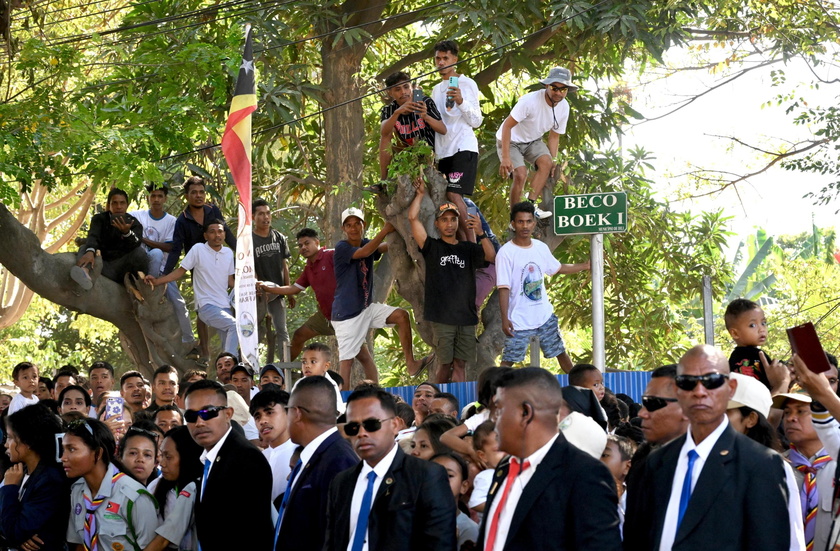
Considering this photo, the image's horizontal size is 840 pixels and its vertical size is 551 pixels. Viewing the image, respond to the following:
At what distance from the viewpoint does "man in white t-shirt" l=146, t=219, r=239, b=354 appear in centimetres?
1410

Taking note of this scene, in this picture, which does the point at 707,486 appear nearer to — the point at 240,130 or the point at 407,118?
the point at 240,130

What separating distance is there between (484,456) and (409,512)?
133 cm

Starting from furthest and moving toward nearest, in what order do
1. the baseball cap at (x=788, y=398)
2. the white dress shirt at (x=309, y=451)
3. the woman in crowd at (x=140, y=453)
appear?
the woman in crowd at (x=140, y=453) → the white dress shirt at (x=309, y=451) → the baseball cap at (x=788, y=398)

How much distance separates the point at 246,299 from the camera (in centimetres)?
1066

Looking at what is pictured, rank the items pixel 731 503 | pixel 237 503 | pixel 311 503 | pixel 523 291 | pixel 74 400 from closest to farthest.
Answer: pixel 731 503
pixel 311 503
pixel 237 503
pixel 74 400
pixel 523 291

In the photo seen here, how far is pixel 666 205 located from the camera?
19.5 metres

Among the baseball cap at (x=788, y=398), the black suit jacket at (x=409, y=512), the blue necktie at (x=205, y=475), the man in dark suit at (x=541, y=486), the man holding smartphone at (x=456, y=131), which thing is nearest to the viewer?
the man in dark suit at (x=541, y=486)

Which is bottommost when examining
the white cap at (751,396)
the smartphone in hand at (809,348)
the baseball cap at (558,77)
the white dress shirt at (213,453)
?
the white dress shirt at (213,453)

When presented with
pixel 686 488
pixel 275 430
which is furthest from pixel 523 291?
pixel 686 488

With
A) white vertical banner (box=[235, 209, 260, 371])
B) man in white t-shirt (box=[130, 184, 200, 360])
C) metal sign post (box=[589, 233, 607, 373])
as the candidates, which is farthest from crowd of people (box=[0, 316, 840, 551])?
man in white t-shirt (box=[130, 184, 200, 360])

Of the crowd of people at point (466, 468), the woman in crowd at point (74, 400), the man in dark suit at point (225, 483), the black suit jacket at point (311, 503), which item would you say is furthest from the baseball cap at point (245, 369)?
the black suit jacket at point (311, 503)

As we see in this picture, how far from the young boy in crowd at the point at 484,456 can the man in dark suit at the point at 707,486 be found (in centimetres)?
140

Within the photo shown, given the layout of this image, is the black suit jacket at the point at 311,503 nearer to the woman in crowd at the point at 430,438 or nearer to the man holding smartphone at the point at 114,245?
the woman in crowd at the point at 430,438

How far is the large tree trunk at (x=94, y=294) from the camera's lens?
15.1 m
